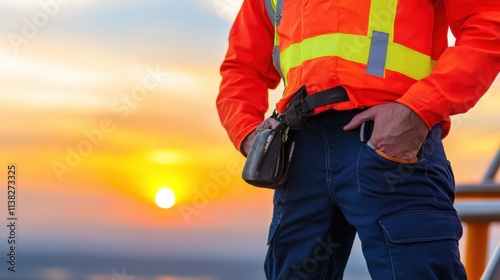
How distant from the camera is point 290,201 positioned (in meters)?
1.86

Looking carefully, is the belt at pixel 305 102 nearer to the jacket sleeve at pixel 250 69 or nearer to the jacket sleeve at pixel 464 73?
the jacket sleeve at pixel 464 73

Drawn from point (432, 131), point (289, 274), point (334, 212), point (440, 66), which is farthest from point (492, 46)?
point (289, 274)

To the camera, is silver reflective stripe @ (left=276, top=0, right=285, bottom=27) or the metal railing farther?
silver reflective stripe @ (left=276, top=0, right=285, bottom=27)

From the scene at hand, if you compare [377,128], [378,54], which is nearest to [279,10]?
[378,54]

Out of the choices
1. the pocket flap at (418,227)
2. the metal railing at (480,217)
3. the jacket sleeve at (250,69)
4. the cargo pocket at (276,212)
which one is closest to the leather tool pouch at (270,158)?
the cargo pocket at (276,212)

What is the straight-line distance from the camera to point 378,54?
176 centimetres

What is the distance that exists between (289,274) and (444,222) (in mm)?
429

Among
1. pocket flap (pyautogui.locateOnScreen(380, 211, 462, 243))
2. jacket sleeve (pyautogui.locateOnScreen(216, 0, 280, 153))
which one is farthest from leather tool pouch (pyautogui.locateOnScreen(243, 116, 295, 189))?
pocket flap (pyautogui.locateOnScreen(380, 211, 462, 243))

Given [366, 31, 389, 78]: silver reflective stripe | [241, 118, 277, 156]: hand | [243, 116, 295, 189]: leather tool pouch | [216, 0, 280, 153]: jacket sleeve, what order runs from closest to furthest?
1. [366, 31, 389, 78]: silver reflective stripe
2. [243, 116, 295, 189]: leather tool pouch
3. [241, 118, 277, 156]: hand
4. [216, 0, 280, 153]: jacket sleeve

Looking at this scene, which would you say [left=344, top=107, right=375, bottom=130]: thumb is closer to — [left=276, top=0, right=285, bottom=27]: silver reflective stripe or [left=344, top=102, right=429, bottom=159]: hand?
[left=344, top=102, right=429, bottom=159]: hand

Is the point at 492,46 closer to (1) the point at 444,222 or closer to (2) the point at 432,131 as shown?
(2) the point at 432,131

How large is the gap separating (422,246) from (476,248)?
526mm

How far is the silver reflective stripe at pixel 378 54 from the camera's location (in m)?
1.75

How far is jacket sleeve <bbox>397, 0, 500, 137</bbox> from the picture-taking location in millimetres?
1652
